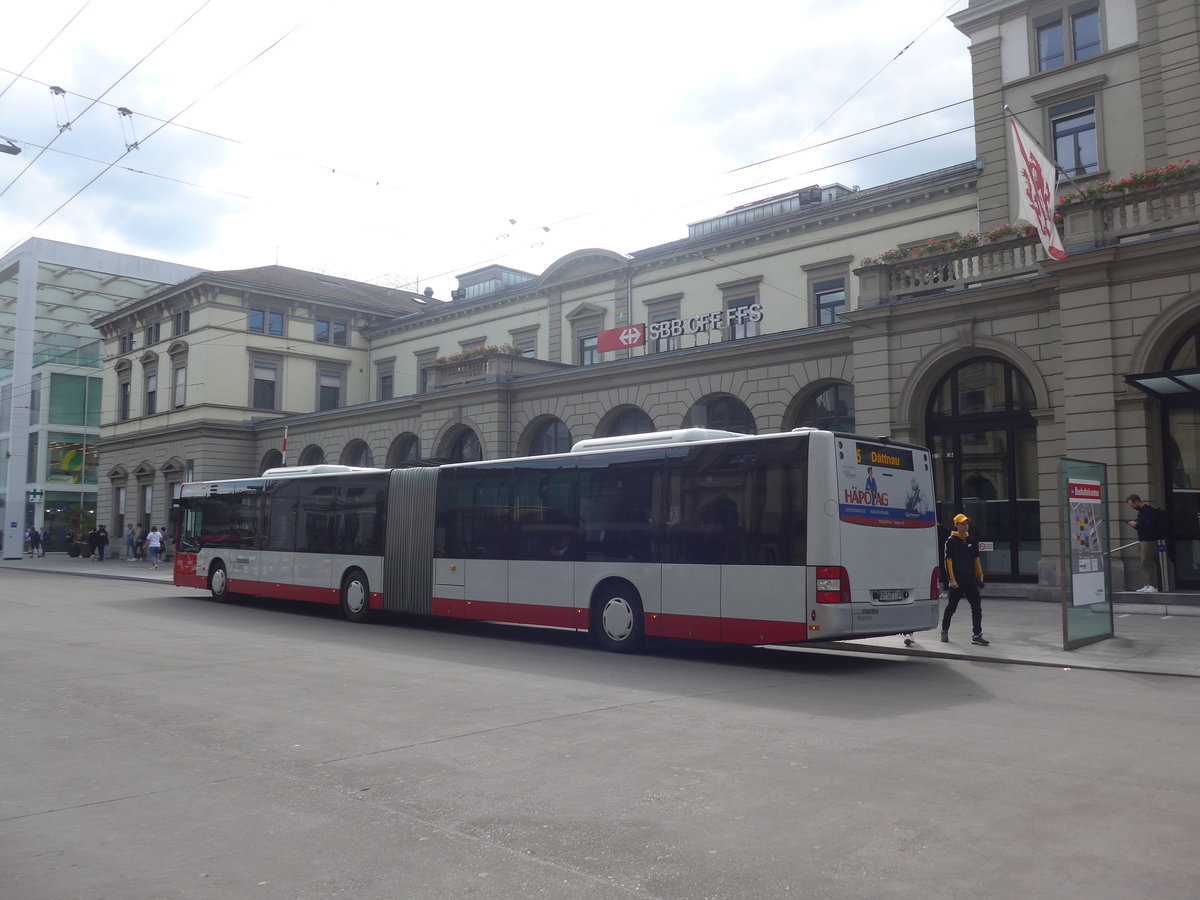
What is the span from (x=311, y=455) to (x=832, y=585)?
37334 millimetres

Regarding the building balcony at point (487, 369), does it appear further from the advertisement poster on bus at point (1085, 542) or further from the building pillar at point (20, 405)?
the building pillar at point (20, 405)

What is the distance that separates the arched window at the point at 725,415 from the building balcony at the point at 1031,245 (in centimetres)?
553

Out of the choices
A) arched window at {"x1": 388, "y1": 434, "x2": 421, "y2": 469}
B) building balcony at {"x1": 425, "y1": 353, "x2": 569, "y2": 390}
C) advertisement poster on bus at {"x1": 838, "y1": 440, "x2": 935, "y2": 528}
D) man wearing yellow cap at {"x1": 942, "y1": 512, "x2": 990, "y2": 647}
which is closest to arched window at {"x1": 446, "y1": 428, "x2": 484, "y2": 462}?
building balcony at {"x1": 425, "y1": 353, "x2": 569, "y2": 390}

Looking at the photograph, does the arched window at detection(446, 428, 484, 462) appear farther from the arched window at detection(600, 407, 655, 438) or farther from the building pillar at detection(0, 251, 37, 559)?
the building pillar at detection(0, 251, 37, 559)

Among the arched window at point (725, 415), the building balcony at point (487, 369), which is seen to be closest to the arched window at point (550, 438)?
the building balcony at point (487, 369)

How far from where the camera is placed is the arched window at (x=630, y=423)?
30906 millimetres

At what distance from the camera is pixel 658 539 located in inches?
553

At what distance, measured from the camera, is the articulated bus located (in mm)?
12336

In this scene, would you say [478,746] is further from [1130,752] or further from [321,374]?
[321,374]

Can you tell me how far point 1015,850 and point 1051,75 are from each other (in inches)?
1068

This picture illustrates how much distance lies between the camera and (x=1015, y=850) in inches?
201

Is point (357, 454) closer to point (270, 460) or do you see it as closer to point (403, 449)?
point (403, 449)

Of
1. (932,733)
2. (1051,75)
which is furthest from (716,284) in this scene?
(932,733)

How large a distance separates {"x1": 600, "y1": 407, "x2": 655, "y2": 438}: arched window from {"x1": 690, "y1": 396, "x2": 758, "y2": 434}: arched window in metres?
2.01
